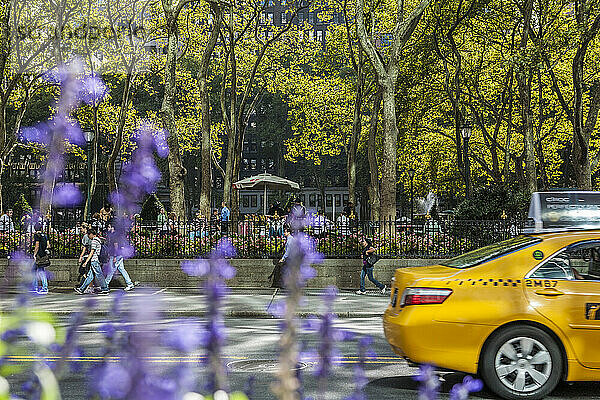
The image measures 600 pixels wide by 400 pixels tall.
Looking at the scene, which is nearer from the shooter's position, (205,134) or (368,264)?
(368,264)

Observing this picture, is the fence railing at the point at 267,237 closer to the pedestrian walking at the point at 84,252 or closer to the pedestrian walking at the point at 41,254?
the pedestrian walking at the point at 84,252

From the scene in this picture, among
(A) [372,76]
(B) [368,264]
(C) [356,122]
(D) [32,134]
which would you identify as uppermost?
(A) [372,76]

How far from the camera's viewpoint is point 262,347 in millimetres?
11602

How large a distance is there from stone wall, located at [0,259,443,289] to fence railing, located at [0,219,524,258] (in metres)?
0.26

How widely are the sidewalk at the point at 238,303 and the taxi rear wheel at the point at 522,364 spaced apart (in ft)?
21.0

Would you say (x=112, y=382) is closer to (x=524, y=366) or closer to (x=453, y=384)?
(x=524, y=366)

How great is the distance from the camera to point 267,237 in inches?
872

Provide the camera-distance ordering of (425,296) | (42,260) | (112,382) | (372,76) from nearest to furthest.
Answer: (112,382)
(425,296)
(42,260)
(372,76)

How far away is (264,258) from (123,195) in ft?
63.7

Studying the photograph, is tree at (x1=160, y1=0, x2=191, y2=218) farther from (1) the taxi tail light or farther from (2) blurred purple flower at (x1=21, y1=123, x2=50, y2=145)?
(2) blurred purple flower at (x1=21, y1=123, x2=50, y2=145)

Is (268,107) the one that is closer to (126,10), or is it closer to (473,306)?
(126,10)

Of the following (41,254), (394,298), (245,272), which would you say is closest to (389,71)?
(245,272)

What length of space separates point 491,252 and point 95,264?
13294 mm

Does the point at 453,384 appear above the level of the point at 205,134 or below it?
below
